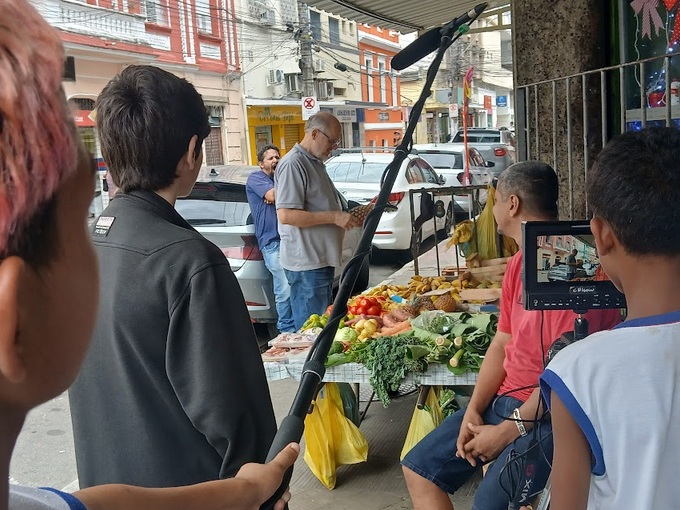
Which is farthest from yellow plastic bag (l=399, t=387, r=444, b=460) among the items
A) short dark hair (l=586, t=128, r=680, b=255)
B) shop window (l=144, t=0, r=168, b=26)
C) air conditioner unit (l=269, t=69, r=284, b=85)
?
air conditioner unit (l=269, t=69, r=284, b=85)

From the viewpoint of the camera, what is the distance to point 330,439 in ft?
11.8

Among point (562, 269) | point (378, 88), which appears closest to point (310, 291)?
point (562, 269)

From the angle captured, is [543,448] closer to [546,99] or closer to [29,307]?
[29,307]

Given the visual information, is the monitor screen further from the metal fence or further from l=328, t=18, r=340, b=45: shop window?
l=328, t=18, r=340, b=45: shop window

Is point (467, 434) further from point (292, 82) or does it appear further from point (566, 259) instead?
point (292, 82)

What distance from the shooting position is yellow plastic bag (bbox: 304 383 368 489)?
355 centimetres

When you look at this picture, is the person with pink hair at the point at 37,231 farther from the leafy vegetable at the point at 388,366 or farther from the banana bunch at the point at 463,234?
the banana bunch at the point at 463,234

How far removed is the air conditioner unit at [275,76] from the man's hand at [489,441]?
24552mm

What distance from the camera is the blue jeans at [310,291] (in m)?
4.95

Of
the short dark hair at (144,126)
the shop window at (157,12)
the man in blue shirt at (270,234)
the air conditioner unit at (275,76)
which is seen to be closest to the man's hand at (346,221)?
the man in blue shirt at (270,234)

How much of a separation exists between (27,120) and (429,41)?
1.56 metres

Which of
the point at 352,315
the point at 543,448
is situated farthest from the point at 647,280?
the point at 352,315

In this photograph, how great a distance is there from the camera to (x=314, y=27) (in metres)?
30.0

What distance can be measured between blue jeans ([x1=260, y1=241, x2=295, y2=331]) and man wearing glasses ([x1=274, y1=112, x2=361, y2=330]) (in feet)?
2.42
